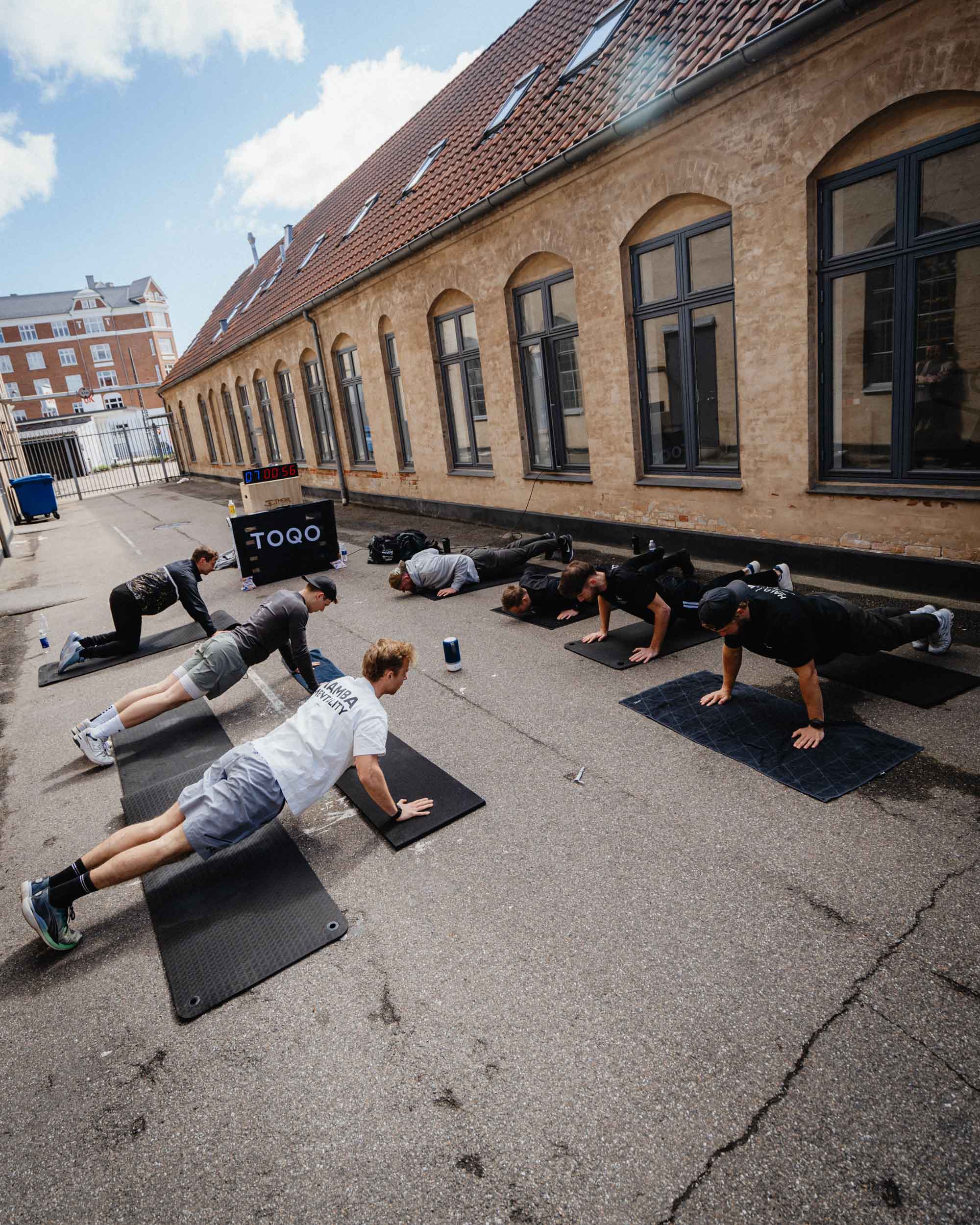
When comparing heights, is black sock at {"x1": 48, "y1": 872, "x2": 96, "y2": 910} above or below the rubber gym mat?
above

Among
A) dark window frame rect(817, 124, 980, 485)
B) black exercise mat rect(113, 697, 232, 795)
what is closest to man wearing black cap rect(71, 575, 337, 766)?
black exercise mat rect(113, 697, 232, 795)

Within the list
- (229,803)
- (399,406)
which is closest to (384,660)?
(229,803)

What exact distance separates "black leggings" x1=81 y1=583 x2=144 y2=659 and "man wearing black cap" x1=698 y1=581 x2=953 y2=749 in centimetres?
638

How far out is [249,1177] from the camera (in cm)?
245

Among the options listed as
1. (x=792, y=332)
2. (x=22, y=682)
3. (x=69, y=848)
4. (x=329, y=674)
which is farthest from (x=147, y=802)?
(x=792, y=332)

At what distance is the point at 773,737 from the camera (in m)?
4.87

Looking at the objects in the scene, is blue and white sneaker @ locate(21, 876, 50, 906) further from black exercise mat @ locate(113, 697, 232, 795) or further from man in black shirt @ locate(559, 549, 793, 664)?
man in black shirt @ locate(559, 549, 793, 664)

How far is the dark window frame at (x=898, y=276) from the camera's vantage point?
6406 mm

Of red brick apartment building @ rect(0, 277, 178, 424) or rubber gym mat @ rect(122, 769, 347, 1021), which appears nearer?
rubber gym mat @ rect(122, 769, 347, 1021)

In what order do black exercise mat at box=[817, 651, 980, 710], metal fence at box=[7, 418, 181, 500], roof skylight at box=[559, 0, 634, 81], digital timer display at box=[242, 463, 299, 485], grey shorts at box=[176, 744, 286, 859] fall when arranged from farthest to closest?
1. metal fence at box=[7, 418, 181, 500]
2. digital timer display at box=[242, 463, 299, 485]
3. roof skylight at box=[559, 0, 634, 81]
4. black exercise mat at box=[817, 651, 980, 710]
5. grey shorts at box=[176, 744, 286, 859]

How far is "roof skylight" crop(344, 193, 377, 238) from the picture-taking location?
60.0 ft

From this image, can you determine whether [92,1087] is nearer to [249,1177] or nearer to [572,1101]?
[249,1177]

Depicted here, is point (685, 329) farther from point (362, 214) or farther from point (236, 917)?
point (362, 214)

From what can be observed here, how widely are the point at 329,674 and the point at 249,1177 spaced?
453cm
